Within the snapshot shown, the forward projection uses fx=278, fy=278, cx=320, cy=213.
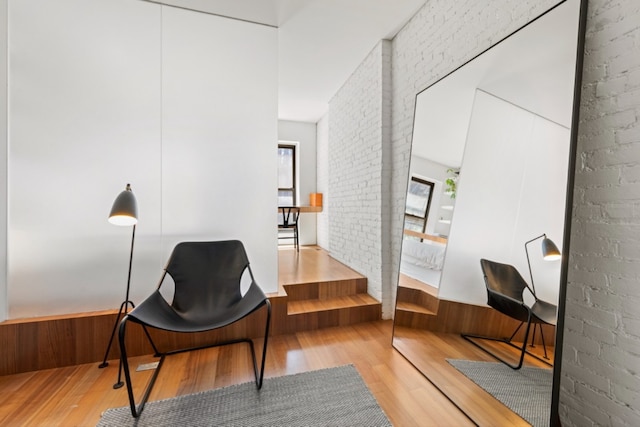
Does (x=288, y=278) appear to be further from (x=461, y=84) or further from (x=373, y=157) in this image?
(x=461, y=84)

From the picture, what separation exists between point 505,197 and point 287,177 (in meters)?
4.55

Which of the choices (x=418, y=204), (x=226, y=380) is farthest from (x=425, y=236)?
(x=226, y=380)

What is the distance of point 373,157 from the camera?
3002 mm

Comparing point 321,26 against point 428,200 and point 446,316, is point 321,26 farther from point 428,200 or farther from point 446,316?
point 446,316

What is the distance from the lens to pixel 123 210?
69.1 inches

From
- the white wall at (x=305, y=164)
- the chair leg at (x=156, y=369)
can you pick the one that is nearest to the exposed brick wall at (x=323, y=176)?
the white wall at (x=305, y=164)

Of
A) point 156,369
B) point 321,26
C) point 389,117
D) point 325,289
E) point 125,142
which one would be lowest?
point 156,369

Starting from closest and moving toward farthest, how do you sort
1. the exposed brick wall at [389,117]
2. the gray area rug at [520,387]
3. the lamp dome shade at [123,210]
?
the gray area rug at [520,387] → the lamp dome shade at [123,210] → the exposed brick wall at [389,117]

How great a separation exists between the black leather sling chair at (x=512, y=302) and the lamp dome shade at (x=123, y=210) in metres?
2.20

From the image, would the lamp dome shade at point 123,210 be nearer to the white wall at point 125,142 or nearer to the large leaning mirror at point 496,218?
the white wall at point 125,142

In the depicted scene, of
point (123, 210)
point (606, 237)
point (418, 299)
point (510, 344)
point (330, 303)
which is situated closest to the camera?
point (606, 237)

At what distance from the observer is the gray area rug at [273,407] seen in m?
1.48

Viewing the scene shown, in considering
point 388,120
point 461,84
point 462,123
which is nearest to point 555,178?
point 462,123

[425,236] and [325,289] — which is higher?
[425,236]
